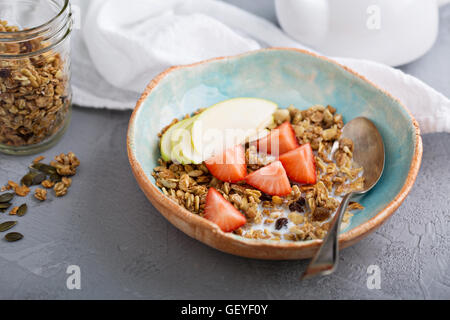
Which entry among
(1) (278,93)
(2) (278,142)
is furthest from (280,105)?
(2) (278,142)

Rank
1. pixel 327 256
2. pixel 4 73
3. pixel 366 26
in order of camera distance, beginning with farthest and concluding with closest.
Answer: pixel 366 26 < pixel 4 73 < pixel 327 256

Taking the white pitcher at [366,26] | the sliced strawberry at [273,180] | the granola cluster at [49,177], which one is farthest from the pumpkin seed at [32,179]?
the white pitcher at [366,26]

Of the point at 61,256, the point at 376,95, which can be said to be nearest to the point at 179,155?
the point at 61,256

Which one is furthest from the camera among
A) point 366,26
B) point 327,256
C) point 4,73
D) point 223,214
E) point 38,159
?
point 366,26

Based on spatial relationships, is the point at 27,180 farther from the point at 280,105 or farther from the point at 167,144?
the point at 280,105

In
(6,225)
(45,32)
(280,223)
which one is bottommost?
(6,225)

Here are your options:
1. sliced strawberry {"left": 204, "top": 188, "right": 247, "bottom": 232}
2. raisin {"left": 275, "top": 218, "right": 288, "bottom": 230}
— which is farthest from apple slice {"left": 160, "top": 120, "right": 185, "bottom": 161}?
raisin {"left": 275, "top": 218, "right": 288, "bottom": 230}

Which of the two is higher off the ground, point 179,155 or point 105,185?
point 179,155

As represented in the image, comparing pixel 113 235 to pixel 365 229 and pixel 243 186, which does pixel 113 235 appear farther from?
pixel 365 229
